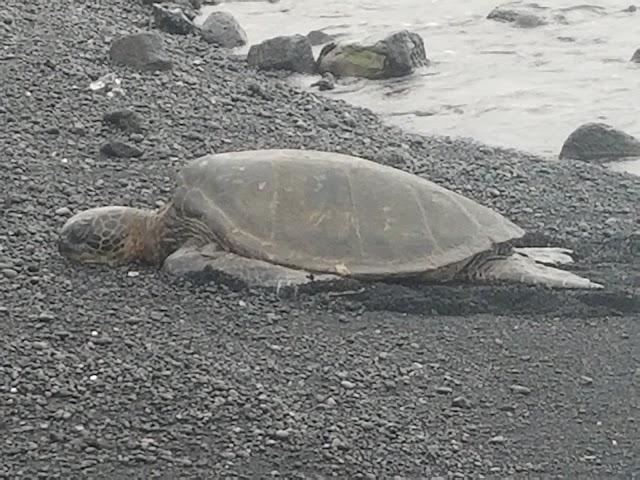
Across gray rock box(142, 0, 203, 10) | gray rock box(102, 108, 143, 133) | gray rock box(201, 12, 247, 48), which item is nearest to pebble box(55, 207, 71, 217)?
gray rock box(102, 108, 143, 133)

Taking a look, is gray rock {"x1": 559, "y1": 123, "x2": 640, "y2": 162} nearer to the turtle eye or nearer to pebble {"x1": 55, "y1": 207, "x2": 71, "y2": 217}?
pebble {"x1": 55, "y1": 207, "x2": 71, "y2": 217}

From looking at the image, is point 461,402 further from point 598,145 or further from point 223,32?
point 223,32

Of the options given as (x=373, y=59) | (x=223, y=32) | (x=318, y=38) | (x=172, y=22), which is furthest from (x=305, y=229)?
(x=318, y=38)

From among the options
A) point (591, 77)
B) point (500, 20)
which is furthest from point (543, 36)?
point (591, 77)

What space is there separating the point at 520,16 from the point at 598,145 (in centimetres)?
619

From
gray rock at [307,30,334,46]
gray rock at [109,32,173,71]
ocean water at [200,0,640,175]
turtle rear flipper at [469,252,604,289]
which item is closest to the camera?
turtle rear flipper at [469,252,604,289]

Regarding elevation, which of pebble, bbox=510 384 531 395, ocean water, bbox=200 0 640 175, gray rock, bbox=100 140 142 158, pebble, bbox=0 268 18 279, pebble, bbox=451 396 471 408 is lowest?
ocean water, bbox=200 0 640 175

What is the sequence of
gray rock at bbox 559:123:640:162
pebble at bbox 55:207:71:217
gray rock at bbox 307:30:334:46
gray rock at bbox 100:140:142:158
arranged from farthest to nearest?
gray rock at bbox 307:30:334:46, gray rock at bbox 559:123:640:162, gray rock at bbox 100:140:142:158, pebble at bbox 55:207:71:217

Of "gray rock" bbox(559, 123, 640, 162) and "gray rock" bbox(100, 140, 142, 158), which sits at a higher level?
"gray rock" bbox(100, 140, 142, 158)

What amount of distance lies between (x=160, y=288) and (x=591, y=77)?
7.15 metres

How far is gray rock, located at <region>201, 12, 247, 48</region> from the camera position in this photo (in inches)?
430

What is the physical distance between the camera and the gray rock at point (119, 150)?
614 cm

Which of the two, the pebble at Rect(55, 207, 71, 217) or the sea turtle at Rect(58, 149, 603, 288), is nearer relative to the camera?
the sea turtle at Rect(58, 149, 603, 288)

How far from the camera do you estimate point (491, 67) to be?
11.3 metres
